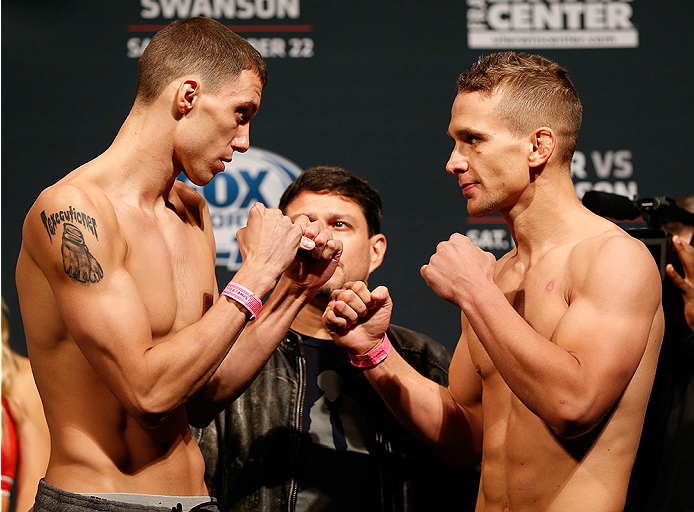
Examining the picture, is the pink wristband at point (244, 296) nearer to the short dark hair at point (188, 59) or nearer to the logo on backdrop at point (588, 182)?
the short dark hair at point (188, 59)

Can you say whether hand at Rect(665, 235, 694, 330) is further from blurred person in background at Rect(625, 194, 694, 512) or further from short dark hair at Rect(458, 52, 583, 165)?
short dark hair at Rect(458, 52, 583, 165)

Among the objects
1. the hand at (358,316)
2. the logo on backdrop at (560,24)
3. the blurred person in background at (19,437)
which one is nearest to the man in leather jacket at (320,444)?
the hand at (358,316)

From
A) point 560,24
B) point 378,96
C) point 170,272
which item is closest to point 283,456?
point 170,272

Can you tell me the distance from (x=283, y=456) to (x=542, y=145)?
1048 mm

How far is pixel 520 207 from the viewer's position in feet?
5.33

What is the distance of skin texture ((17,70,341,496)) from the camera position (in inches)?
49.4

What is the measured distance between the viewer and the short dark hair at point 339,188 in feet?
7.45

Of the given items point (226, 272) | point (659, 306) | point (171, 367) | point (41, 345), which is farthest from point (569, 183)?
point (226, 272)

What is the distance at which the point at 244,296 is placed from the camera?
136cm

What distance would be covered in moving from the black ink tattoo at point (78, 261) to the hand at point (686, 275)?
4.44 feet

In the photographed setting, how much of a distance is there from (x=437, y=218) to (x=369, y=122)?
0.47 m

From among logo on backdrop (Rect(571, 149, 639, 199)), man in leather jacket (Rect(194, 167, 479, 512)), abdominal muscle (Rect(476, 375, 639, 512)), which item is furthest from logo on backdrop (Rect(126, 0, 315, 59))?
abdominal muscle (Rect(476, 375, 639, 512))

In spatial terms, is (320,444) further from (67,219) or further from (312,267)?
(67,219)

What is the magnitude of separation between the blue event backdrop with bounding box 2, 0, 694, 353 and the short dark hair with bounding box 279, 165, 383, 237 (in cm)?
46
